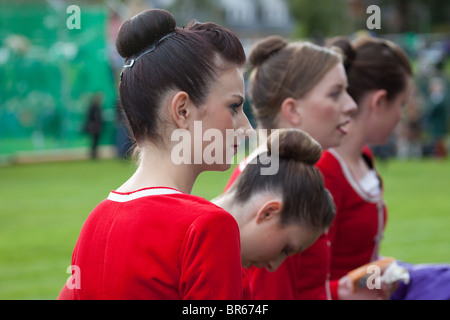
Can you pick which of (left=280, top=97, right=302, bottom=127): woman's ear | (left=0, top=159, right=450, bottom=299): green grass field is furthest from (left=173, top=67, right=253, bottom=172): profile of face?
(left=0, top=159, right=450, bottom=299): green grass field

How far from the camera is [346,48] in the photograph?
364cm

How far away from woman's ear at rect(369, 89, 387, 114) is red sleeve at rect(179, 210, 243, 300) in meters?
2.19

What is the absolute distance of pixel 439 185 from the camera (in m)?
13.0

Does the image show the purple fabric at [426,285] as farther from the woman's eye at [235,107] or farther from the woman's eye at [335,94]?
the woman's eye at [235,107]

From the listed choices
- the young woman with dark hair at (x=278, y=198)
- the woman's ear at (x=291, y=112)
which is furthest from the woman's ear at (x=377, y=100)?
the young woman with dark hair at (x=278, y=198)

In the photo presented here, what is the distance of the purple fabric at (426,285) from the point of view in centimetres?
330

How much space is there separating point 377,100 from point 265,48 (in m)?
0.79

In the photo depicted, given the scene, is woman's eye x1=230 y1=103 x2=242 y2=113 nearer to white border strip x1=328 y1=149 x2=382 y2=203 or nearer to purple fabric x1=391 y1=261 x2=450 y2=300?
white border strip x1=328 y1=149 x2=382 y2=203

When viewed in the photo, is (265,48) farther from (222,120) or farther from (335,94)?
(222,120)

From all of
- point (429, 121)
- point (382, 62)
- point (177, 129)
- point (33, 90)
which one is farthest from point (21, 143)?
point (177, 129)

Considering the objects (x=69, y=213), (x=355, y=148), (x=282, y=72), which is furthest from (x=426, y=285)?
(x=69, y=213)

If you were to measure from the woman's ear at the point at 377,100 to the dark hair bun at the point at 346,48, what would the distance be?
0.21m

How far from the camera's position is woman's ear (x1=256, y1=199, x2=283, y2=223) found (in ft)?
7.72

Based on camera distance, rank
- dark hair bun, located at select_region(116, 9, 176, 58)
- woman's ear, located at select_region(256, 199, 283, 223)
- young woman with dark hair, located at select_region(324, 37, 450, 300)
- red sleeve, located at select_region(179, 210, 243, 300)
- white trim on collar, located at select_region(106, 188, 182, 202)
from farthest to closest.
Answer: young woman with dark hair, located at select_region(324, 37, 450, 300)
woman's ear, located at select_region(256, 199, 283, 223)
dark hair bun, located at select_region(116, 9, 176, 58)
white trim on collar, located at select_region(106, 188, 182, 202)
red sleeve, located at select_region(179, 210, 243, 300)
